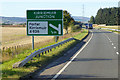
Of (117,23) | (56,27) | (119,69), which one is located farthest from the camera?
(117,23)

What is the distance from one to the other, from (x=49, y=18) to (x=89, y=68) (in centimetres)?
869

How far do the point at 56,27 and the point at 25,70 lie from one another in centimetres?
903

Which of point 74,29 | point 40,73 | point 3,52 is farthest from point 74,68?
point 74,29

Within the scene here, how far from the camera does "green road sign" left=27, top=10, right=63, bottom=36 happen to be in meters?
20.1

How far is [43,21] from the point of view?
66.0 feet

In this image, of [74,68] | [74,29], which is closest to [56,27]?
[74,68]

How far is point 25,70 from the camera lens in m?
11.3

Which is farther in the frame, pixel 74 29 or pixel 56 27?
pixel 74 29

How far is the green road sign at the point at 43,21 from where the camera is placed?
20.1 m

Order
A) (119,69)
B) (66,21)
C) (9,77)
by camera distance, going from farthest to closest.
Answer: (66,21)
(119,69)
(9,77)

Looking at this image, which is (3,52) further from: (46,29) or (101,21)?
(101,21)

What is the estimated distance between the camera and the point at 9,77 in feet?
31.7

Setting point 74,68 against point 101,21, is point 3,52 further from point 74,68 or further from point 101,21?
point 101,21

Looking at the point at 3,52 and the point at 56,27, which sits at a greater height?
the point at 56,27
